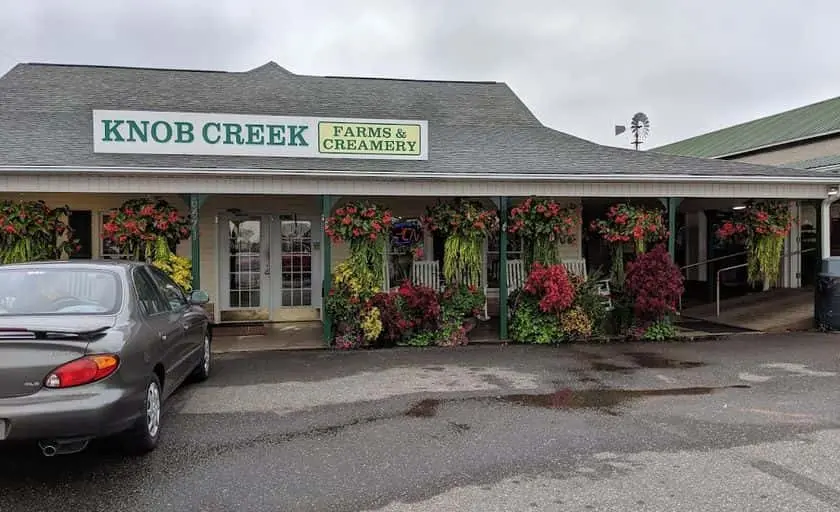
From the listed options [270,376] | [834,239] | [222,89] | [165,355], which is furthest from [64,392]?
[834,239]

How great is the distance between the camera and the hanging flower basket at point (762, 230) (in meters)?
10.1

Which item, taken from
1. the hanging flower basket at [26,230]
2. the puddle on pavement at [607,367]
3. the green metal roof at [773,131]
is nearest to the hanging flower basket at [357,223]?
the puddle on pavement at [607,367]

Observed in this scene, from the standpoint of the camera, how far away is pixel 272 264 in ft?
38.1

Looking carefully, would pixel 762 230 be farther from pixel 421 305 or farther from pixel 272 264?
pixel 272 264

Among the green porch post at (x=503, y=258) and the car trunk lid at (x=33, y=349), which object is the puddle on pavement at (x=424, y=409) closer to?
the car trunk lid at (x=33, y=349)

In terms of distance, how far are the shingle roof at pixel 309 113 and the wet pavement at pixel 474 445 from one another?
375cm

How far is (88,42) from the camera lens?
26875 mm

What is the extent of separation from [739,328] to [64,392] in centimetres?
1087

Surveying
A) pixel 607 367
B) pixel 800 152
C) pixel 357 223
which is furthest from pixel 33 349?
pixel 800 152

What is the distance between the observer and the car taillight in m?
3.66

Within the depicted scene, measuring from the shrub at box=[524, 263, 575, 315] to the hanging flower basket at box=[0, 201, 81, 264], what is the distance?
7.01 m

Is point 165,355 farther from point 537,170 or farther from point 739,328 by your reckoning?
point 739,328

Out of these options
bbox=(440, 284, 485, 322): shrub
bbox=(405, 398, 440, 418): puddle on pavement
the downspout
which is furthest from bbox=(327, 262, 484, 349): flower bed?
the downspout

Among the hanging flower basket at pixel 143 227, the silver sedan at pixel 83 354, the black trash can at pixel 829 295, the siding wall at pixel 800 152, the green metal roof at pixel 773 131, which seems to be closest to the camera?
the silver sedan at pixel 83 354
